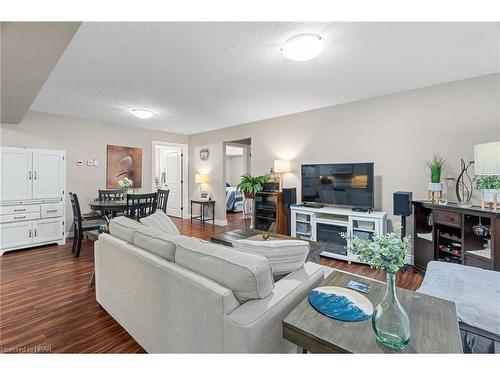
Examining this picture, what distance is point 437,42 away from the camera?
7.06 feet

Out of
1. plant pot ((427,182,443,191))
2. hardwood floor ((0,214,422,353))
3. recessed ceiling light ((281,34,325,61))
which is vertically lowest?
hardwood floor ((0,214,422,353))

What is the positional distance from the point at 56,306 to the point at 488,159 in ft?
13.7

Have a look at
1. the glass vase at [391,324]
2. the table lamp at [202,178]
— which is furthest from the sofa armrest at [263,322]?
the table lamp at [202,178]

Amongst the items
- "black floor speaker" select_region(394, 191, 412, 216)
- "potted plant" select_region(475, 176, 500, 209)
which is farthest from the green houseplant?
"potted plant" select_region(475, 176, 500, 209)

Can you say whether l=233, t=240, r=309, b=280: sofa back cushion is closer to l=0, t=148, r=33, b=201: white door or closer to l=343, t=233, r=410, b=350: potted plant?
l=343, t=233, r=410, b=350: potted plant

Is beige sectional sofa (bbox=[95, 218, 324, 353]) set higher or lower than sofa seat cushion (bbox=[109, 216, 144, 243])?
lower

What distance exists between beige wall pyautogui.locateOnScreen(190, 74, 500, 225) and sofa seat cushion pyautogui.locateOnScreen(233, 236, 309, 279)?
8.89ft

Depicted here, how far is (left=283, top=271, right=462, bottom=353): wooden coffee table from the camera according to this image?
90 cm

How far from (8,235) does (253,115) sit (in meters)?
4.41

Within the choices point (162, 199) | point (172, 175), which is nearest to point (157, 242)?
point (162, 199)

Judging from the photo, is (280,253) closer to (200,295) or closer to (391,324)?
(200,295)

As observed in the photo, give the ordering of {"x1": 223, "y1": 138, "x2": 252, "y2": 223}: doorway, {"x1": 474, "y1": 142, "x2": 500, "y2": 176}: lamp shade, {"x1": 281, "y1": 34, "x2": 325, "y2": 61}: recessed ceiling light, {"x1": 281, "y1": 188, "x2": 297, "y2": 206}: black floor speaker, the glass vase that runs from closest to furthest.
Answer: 1. the glass vase
2. {"x1": 281, "y1": 34, "x2": 325, "y2": 61}: recessed ceiling light
3. {"x1": 474, "y1": 142, "x2": 500, "y2": 176}: lamp shade
4. {"x1": 281, "y1": 188, "x2": 297, "y2": 206}: black floor speaker
5. {"x1": 223, "y1": 138, "x2": 252, "y2": 223}: doorway

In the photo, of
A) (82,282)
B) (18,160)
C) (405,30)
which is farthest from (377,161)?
(18,160)
